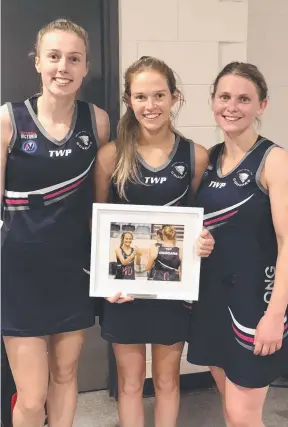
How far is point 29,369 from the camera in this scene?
171 centimetres

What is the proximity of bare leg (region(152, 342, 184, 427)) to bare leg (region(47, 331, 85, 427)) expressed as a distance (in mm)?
269

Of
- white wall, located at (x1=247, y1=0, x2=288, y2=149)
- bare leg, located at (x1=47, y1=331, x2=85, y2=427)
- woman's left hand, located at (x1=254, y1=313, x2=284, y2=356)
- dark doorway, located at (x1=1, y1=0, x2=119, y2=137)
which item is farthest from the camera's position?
white wall, located at (x1=247, y1=0, x2=288, y2=149)

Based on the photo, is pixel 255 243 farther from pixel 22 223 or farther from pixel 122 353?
pixel 22 223

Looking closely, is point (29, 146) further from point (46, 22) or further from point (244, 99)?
point (46, 22)

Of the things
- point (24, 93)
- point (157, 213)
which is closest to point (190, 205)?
point (157, 213)

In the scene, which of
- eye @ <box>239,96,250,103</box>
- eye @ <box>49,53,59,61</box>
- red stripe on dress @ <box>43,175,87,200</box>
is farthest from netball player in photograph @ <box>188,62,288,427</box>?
eye @ <box>49,53,59,61</box>

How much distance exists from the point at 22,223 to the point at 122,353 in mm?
544

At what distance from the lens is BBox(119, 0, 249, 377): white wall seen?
90.5 inches

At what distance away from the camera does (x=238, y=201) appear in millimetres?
1589

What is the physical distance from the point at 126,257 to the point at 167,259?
0.42ft

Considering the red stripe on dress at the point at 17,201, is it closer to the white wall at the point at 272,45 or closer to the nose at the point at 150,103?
the nose at the point at 150,103

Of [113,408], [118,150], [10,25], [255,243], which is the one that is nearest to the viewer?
[255,243]

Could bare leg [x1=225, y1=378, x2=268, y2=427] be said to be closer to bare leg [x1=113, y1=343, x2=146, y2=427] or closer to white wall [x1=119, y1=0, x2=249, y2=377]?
bare leg [x1=113, y1=343, x2=146, y2=427]

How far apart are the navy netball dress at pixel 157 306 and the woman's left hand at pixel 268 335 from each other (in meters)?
0.27
